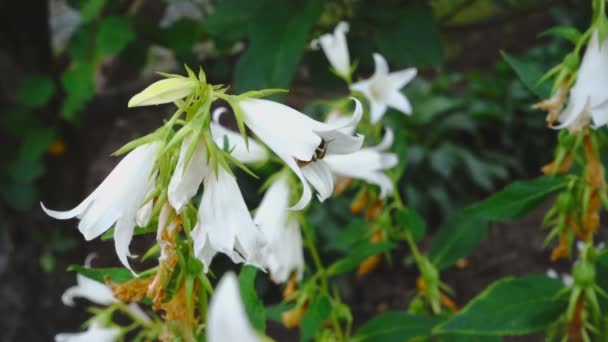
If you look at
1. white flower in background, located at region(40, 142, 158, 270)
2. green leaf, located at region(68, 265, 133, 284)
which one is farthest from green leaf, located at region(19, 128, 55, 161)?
white flower in background, located at region(40, 142, 158, 270)

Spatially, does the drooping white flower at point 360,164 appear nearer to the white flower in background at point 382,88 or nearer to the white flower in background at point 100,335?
the white flower in background at point 382,88

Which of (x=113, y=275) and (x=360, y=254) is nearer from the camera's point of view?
(x=113, y=275)

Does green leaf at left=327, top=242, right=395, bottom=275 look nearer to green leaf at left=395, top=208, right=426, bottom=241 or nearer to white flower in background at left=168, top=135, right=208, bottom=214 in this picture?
green leaf at left=395, top=208, right=426, bottom=241

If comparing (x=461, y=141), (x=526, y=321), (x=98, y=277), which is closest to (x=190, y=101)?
(x=98, y=277)

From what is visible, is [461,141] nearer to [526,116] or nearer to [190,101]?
[526,116]

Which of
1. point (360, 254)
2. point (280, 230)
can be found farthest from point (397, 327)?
point (280, 230)

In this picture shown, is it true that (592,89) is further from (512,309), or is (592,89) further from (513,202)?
(512,309)

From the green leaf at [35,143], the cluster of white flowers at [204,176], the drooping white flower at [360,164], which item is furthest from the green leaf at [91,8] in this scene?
the cluster of white flowers at [204,176]
